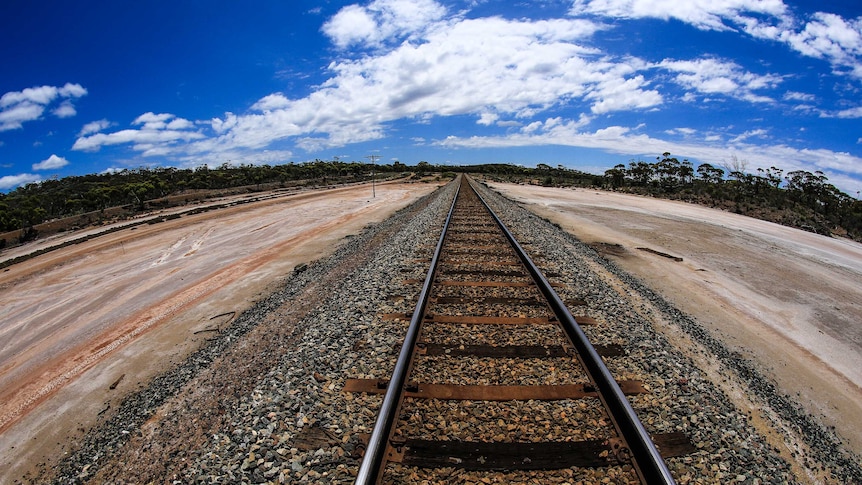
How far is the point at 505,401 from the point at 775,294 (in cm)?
941

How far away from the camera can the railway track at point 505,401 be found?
2.90 meters

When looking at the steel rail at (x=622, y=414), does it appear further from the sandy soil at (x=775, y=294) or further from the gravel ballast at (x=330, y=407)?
the sandy soil at (x=775, y=294)

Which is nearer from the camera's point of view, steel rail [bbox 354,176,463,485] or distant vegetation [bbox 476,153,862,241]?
steel rail [bbox 354,176,463,485]

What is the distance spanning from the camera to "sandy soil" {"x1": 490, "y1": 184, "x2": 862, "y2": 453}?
5477 millimetres

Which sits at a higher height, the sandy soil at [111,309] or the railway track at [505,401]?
the railway track at [505,401]

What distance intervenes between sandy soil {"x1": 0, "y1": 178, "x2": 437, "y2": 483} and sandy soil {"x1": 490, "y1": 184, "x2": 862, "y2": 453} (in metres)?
9.68

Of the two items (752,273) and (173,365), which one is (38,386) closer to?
(173,365)

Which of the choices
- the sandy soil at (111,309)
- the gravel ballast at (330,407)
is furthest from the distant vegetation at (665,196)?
the gravel ballast at (330,407)

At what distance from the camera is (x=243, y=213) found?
27.4 meters

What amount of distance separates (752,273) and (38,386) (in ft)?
54.0

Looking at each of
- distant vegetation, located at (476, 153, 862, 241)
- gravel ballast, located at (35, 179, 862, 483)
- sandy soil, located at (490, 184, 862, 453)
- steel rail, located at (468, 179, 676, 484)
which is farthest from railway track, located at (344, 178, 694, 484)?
distant vegetation, located at (476, 153, 862, 241)

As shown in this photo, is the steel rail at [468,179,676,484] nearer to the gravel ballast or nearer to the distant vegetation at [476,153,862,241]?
the gravel ballast

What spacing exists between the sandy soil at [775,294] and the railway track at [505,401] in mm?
3122

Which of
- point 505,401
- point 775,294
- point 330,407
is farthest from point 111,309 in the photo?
point 775,294
